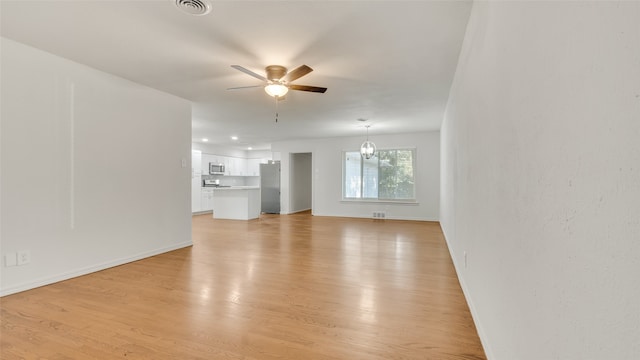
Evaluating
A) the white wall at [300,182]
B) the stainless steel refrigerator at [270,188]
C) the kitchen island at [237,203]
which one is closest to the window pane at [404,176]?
the white wall at [300,182]

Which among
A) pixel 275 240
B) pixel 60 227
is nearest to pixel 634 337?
pixel 60 227

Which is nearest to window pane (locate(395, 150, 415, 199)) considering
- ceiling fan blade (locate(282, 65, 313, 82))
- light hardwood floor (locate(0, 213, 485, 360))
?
light hardwood floor (locate(0, 213, 485, 360))

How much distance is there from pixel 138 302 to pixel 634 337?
307 cm

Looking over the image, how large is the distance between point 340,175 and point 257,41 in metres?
5.95

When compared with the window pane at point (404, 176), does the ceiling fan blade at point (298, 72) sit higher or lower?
higher

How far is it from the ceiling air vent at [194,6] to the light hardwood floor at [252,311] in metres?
2.40

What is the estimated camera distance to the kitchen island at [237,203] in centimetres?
777

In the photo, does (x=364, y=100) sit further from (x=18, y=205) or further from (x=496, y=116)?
→ (x=18, y=205)

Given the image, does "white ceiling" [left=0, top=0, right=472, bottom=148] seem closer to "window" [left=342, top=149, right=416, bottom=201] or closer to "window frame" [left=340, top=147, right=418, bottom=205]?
"window frame" [left=340, top=147, right=418, bottom=205]

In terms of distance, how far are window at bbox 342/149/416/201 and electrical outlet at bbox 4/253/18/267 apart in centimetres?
670

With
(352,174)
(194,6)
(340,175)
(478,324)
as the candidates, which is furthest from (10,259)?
(352,174)

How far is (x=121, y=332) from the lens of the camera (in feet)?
6.68

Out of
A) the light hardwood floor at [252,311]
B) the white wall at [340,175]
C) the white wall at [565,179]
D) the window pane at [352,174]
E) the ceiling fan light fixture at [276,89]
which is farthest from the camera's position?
the window pane at [352,174]

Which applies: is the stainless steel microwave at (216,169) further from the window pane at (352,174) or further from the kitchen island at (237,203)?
the window pane at (352,174)
